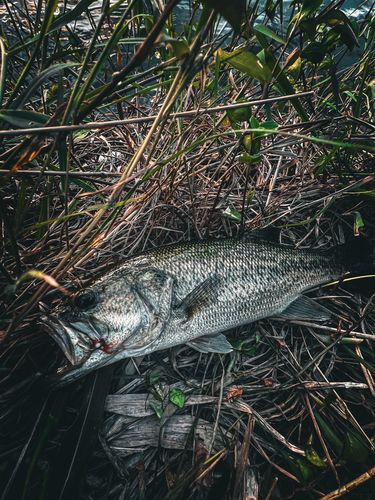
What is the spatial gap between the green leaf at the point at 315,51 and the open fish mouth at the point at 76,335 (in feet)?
7.98

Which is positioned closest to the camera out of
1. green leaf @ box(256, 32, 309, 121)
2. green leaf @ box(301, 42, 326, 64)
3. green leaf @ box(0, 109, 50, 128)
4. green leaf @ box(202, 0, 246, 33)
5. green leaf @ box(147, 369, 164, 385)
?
green leaf @ box(202, 0, 246, 33)

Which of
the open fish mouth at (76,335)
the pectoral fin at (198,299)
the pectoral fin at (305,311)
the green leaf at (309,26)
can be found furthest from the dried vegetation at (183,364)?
the pectoral fin at (198,299)

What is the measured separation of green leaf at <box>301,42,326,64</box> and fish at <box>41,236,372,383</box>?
1439 mm

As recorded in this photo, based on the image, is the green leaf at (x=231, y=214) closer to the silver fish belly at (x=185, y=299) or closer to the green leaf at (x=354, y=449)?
the silver fish belly at (x=185, y=299)

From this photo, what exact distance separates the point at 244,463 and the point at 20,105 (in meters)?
2.73

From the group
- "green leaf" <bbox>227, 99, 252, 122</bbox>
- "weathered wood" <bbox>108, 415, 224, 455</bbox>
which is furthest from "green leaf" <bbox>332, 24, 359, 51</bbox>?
"weathered wood" <bbox>108, 415, 224, 455</bbox>

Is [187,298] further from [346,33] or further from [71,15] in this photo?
[346,33]

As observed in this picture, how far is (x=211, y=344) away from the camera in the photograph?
2352 mm

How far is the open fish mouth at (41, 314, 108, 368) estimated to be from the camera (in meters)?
1.87

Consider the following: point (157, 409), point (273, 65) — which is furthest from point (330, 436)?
point (273, 65)

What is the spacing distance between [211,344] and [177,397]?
1.69 feet

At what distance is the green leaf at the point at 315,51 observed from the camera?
193cm

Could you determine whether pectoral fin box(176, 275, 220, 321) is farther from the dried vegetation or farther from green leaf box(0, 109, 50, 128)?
green leaf box(0, 109, 50, 128)

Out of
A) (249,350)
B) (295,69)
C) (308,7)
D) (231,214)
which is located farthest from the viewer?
(231,214)
